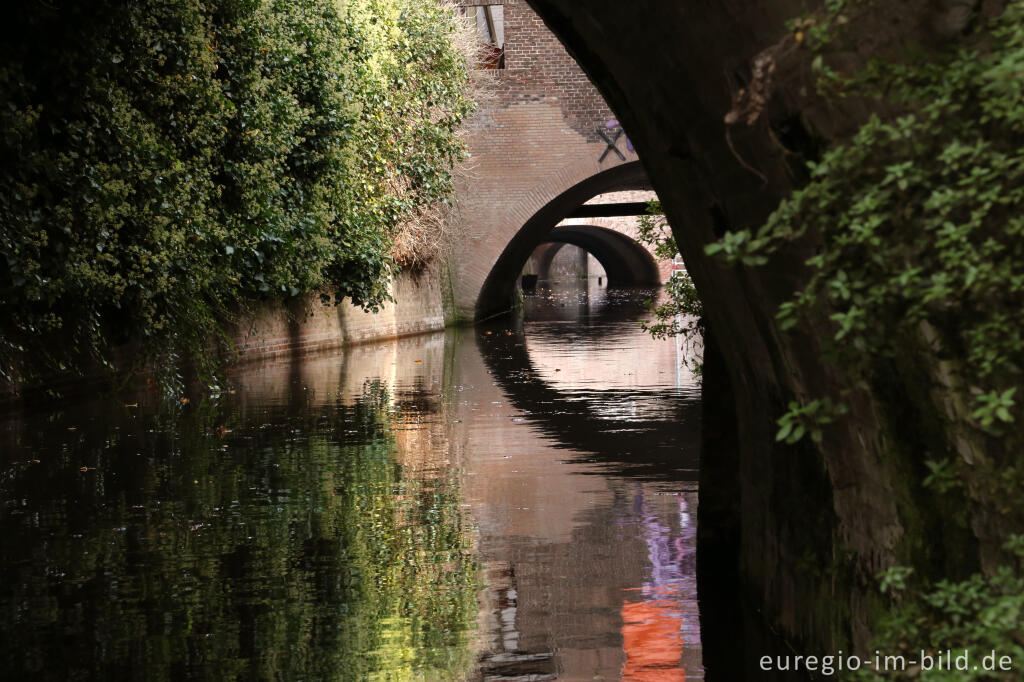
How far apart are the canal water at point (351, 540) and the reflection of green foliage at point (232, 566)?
17mm

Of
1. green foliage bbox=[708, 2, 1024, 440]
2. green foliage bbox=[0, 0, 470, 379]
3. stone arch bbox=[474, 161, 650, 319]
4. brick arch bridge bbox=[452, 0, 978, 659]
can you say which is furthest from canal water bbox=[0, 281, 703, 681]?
stone arch bbox=[474, 161, 650, 319]

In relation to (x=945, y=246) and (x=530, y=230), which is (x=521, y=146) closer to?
(x=530, y=230)

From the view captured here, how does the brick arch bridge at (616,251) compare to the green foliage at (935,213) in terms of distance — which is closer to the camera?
Answer: the green foliage at (935,213)

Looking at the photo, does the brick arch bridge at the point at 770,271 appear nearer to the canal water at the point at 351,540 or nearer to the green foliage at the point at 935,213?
the green foliage at the point at 935,213

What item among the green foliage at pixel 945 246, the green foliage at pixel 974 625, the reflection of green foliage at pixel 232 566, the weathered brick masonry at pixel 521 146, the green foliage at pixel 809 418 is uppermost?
the weathered brick masonry at pixel 521 146

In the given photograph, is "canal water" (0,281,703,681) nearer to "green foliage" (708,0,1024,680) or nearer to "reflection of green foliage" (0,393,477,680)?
"reflection of green foliage" (0,393,477,680)

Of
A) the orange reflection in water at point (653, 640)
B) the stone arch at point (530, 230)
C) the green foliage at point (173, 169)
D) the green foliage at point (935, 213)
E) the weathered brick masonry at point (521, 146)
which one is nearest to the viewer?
the green foliage at point (935, 213)

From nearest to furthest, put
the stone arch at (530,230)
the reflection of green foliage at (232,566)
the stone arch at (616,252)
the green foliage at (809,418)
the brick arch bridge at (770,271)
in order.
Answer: the green foliage at (809,418) → the brick arch bridge at (770,271) → the reflection of green foliage at (232,566) → the stone arch at (530,230) → the stone arch at (616,252)

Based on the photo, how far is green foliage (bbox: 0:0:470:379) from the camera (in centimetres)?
1088

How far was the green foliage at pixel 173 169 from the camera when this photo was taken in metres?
10.9

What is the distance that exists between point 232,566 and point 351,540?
0.73 meters

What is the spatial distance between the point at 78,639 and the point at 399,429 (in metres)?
6.38

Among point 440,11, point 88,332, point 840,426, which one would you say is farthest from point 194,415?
point 440,11

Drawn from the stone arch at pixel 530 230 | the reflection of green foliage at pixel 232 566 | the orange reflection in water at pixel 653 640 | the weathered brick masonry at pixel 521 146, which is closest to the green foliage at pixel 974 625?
the orange reflection in water at pixel 653 640
